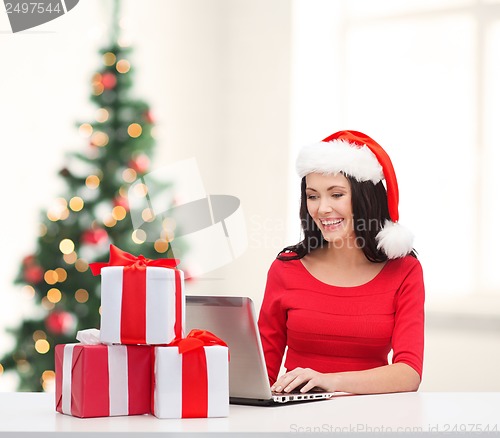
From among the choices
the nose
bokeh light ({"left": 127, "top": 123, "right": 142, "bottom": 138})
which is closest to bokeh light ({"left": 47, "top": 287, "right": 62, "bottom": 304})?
bokeh light ({"left": 127, "top": 123, "right": 142, "bottom": 138})

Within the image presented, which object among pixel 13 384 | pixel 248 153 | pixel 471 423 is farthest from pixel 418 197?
pixel 471 423

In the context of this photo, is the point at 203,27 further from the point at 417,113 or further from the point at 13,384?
the point at 13,384

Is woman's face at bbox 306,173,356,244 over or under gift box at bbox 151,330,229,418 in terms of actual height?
over

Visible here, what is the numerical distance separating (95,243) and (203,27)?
1.74 metres

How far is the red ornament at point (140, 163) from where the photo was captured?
151 inches

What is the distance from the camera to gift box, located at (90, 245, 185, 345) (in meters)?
1.38

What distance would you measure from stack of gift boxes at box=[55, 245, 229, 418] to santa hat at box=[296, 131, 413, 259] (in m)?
0.91

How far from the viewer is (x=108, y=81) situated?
3855mm

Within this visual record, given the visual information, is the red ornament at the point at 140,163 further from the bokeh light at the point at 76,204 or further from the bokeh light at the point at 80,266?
the bokeh light at the point at 80,266

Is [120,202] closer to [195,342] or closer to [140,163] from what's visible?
Answer: [140,163]

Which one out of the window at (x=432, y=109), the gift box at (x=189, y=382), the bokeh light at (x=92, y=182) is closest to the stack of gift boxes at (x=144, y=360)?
the gift box at (x=189, y=382)

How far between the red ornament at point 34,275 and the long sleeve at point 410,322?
2.11 meters

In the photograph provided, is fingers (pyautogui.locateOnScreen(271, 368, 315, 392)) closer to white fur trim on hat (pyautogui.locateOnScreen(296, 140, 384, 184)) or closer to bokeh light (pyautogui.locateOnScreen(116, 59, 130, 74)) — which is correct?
white fur trim on hat (pyautogui.locateOnScreen(296, 140, 384, 184))

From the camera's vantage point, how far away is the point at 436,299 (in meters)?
3.98
